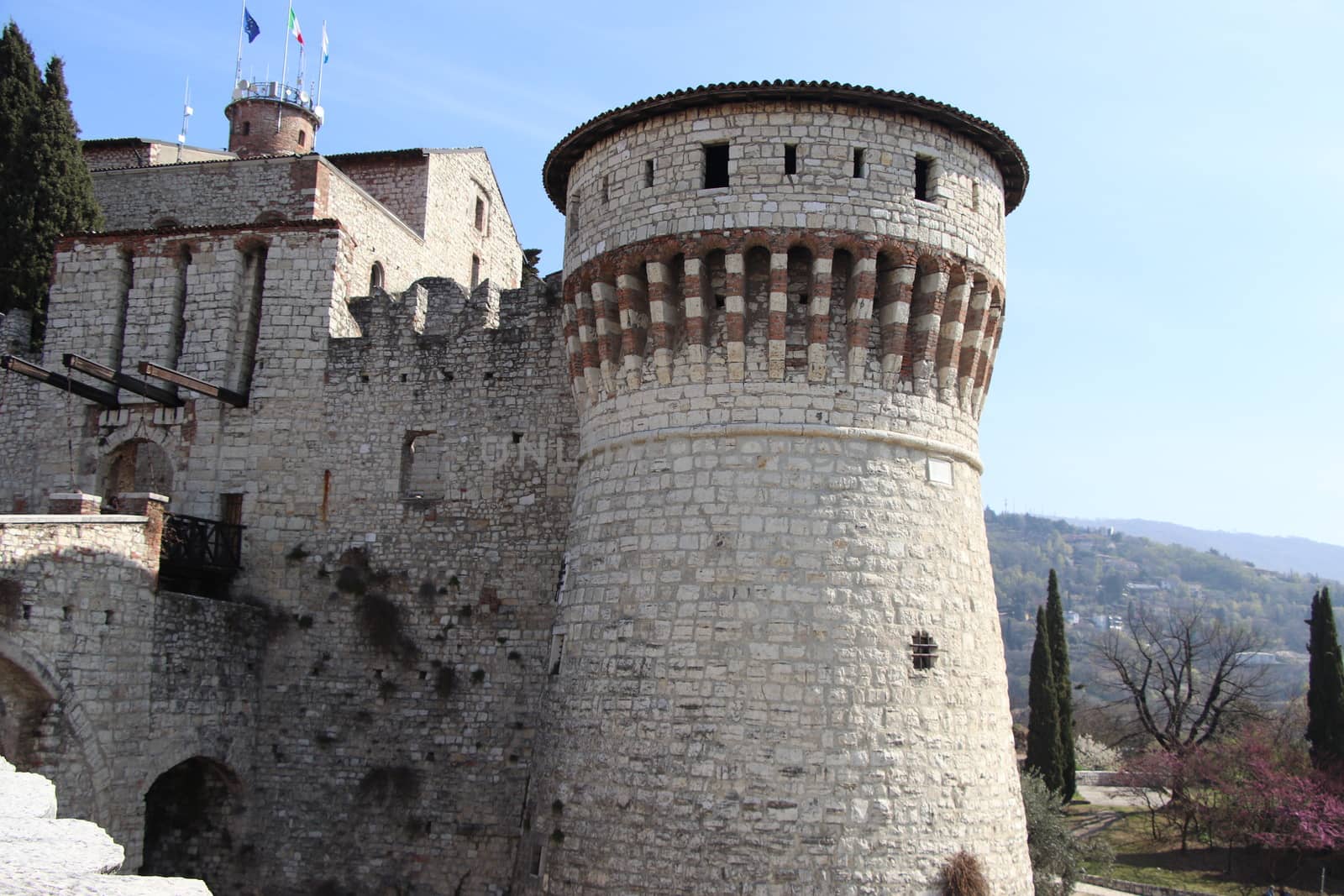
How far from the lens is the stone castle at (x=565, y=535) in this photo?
42.5 feet

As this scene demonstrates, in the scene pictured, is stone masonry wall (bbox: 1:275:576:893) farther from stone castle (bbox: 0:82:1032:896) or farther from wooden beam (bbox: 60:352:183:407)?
wooden beam (bbox: 60:352:183:407)

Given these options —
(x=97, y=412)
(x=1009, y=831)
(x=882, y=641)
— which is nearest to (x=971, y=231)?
(x=882, y=641)

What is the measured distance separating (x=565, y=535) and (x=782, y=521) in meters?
5.19

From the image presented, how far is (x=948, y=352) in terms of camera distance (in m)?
14.3

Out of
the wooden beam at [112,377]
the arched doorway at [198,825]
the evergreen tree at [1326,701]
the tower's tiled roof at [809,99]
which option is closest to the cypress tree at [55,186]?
the wooden beam at [112,377]

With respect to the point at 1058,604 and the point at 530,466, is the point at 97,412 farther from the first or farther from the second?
the point at 1058,604

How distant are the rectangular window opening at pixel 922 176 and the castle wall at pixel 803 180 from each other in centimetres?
9

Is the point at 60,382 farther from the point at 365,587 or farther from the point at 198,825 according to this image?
the point at 198,825

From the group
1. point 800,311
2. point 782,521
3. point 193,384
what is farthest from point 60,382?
point 782,521

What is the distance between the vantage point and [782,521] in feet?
43.8

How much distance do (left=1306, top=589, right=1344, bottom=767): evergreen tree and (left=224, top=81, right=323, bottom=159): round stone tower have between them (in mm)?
29337

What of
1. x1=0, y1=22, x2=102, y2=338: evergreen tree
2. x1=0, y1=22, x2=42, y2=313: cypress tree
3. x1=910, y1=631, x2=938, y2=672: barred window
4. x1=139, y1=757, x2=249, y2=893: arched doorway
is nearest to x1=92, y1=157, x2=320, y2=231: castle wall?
x1=0, y1=22, x2=102, y2=338: evergreen tree

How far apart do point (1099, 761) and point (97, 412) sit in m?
40.9

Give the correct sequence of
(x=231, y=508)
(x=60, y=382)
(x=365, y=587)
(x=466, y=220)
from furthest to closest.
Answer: (x=466, y=220) → (x=231, y=508) → (x=60, y=382) → (x=365, y=587)
